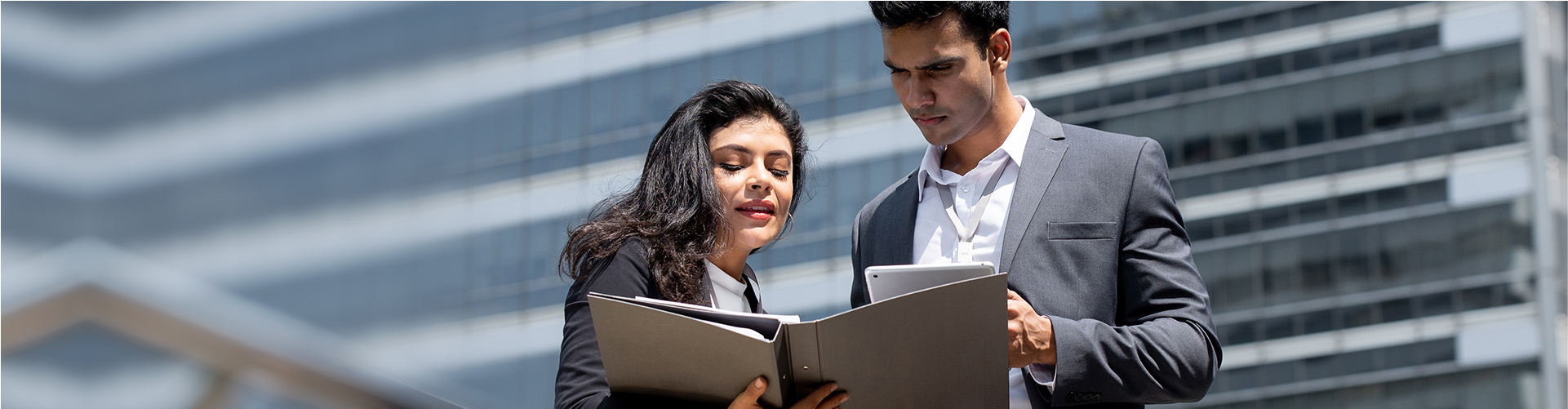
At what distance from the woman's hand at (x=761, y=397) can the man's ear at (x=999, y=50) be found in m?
1.13

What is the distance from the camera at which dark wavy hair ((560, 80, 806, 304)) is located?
264 cm

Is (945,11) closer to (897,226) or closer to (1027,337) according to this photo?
(897,226)

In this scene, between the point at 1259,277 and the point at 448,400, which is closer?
the point at 448,400

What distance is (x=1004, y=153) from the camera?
9.72ft

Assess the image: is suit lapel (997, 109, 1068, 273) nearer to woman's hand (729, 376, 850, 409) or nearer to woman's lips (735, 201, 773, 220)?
woman's lips (735, 201, 773, 220)

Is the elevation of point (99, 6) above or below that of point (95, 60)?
above

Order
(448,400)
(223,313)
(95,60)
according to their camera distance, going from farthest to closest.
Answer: (95,60) < (448,400) < (223,313)

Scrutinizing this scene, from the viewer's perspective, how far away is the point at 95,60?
12.5 feet

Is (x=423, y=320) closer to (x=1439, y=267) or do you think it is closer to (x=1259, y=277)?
(x=1259, y=277)

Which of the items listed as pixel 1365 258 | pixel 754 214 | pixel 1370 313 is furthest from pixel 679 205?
pixel 1365 258

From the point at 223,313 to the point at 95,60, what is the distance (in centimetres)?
296

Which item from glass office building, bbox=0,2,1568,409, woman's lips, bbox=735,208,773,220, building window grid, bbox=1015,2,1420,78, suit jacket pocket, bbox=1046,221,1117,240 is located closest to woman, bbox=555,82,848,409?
woman's lips, bbox=735,208,773,220

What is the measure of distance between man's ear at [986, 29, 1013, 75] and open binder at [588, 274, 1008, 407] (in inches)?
39.6

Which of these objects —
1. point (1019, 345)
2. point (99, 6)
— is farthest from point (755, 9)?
point (1019, 345)
